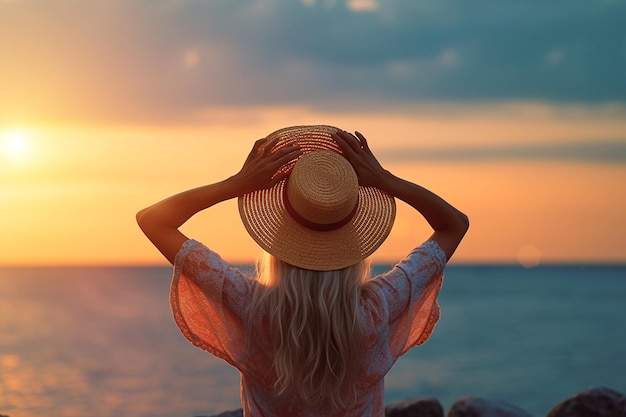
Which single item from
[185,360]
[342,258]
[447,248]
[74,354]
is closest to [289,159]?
[342,258]

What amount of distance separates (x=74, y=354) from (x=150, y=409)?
37.3 feet

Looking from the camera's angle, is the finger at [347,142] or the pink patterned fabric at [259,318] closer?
the pink patterned fabric at [259,318]

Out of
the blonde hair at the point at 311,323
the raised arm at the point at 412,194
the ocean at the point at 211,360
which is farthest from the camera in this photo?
the ocean at the point at 211,360

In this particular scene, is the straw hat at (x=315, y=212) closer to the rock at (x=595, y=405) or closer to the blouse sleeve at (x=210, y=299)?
the blouse sleeve at (x=210, y=299)

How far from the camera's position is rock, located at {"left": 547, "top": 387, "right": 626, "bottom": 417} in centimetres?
741

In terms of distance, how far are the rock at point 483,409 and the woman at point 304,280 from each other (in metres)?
4.26

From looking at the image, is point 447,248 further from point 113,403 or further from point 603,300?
point 603,300

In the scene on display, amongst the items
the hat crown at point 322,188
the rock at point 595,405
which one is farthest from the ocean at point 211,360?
the hat crown at point 322,188

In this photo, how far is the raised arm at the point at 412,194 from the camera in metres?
3.32

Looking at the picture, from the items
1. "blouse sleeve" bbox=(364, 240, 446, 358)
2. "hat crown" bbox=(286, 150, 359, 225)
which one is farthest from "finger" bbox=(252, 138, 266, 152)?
"blouse sleeve" bbox=(364, 240, 446, 358)

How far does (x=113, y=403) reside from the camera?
1669 cm

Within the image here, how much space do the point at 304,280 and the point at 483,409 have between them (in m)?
4.81

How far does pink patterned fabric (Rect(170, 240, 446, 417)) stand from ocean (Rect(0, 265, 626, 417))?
475 inches

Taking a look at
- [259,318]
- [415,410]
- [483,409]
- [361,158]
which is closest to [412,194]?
[361,158]
